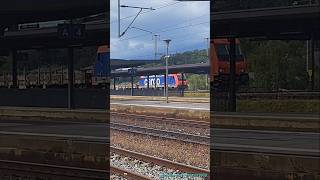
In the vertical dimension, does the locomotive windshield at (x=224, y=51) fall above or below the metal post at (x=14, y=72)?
above

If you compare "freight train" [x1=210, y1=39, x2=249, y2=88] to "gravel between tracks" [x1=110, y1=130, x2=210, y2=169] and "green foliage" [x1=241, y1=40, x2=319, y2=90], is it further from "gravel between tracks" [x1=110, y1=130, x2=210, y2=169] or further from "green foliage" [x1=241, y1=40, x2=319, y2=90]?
"gravel between tracks" [x1=110, y1=130, x2=210, y2=169]

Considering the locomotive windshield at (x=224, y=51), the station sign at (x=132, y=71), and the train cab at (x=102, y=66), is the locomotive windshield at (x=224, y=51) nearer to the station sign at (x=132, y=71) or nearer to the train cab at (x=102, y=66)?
the station sign at (x=132, y=71)

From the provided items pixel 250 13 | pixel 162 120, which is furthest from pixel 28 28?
pixel 162 120

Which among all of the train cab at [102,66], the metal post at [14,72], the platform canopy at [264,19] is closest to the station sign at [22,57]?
the metal post at [14,72]

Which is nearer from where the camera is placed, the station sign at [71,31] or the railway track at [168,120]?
the station sign at [71,31]

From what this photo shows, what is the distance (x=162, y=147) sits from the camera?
741 cm

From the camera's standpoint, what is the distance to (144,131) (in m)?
8.41

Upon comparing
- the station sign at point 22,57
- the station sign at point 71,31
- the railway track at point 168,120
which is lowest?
the railway track at point 168,120

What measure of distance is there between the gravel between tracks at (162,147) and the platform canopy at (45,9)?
1971 millimetres

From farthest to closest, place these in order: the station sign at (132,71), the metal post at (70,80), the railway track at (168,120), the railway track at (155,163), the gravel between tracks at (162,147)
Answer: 1. the railway track at (168,120)
2. the gravel between tracks at (162,147)
3. the railway track at (155,163)
4. the metal post at (70,80)
5. the station sign at (132,71)

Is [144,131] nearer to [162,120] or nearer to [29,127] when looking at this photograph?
[162,120]

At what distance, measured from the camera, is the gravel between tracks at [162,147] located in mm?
6496

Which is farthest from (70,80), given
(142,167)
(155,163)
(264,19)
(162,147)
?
(162,147)

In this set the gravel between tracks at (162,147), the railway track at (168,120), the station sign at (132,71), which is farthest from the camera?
the railway track at (168,120)
